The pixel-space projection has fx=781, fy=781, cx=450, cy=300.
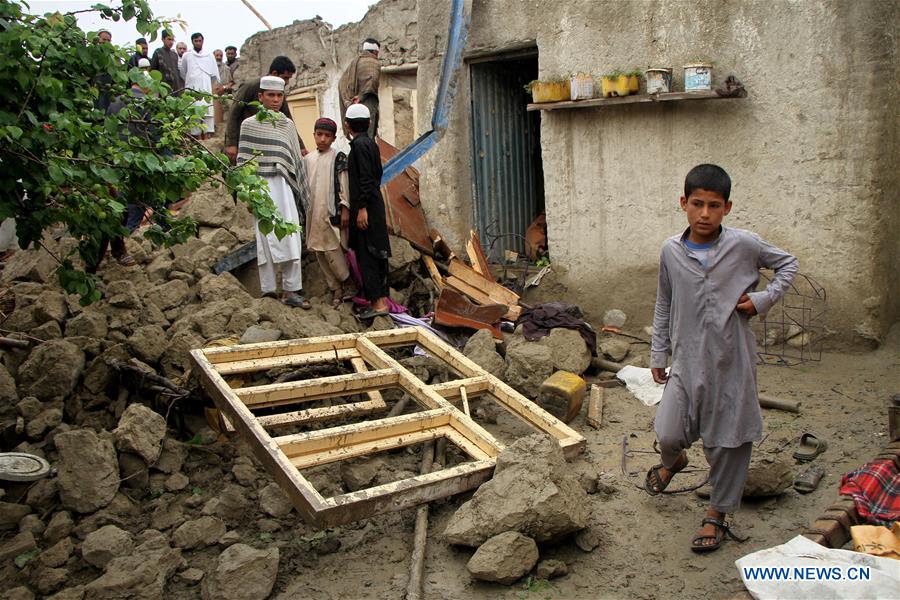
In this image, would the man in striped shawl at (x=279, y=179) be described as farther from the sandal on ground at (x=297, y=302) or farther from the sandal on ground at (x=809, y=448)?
the sandal on ground at (x=809, y=448)

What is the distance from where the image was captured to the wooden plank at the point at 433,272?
7.51m

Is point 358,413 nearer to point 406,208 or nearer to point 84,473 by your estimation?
point 84,473

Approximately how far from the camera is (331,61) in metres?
12.0

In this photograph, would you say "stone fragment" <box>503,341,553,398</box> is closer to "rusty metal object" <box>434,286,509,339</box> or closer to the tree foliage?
"rusty metal object" <box>434,286,509,339</box>

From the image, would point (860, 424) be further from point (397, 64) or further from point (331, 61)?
point (331, 61)

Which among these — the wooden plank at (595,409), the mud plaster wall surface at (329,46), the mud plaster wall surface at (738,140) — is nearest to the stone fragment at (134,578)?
the wooden plank at (595,409)

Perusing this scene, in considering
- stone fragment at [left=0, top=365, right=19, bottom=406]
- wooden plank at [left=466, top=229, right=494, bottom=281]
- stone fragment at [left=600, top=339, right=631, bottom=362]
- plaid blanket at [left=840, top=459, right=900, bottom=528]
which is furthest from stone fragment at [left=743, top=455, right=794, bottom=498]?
stone fragment at [left=0, top=365, right=19, bottom=406]

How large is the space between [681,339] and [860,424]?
2.19m

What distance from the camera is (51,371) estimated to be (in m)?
4.80

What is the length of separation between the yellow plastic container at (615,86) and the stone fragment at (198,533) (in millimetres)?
4553

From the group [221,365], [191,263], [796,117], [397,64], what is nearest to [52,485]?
[221,365]

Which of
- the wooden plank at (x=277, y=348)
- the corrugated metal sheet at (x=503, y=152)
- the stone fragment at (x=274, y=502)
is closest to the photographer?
the stone fragment at (x=274, y=502)

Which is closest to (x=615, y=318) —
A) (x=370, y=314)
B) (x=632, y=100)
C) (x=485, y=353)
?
(x=485, y=353)

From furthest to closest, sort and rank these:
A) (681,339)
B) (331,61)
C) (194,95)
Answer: (331,61)
(194,95)
(681,339)
